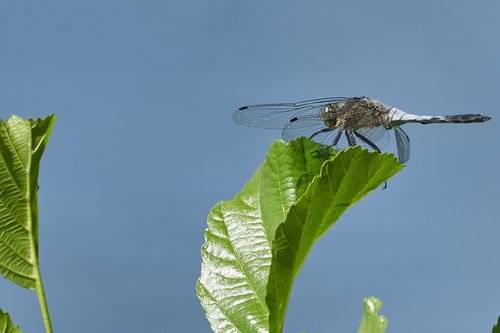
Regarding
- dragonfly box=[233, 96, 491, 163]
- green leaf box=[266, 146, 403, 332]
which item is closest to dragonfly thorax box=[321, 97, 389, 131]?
dragonfly box=[233, 96, 491, 163]

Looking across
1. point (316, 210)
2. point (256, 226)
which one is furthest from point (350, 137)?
point (316, 210)

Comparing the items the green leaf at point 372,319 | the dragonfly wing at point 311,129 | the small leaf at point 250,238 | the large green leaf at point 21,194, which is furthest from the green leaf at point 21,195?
the dragonfly wing at point 311,129

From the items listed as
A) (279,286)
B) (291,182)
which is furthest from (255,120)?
(279,286)

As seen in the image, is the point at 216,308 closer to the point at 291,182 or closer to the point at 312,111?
the point at 291,182

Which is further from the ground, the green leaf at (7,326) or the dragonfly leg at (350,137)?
the dragonfly leg at (350,137)

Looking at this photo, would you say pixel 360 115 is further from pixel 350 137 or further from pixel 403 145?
pixel 403 145

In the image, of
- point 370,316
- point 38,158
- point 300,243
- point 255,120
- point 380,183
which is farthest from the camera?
point 255,120

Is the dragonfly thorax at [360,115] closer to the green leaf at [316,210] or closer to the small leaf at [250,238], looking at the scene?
the small leaf at [250,238]
